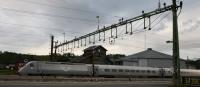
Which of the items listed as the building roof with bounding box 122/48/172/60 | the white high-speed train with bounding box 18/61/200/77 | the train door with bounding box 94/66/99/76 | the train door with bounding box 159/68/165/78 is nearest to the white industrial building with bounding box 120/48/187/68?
the building roof with bounding box 122/48/172/60

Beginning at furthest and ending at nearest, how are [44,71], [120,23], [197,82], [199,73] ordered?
[199,73] < [44,71] < [120,23] < [197,82]

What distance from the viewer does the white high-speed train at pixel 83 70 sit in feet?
161

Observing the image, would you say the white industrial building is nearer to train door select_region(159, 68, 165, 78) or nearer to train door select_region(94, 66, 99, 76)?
train door select_region(159, 68, 165, 78)

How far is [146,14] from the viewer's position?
3450cm

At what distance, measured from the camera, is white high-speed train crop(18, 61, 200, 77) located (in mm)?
49156

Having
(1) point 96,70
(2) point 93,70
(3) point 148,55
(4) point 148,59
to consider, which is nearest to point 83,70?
(2) point 93,70

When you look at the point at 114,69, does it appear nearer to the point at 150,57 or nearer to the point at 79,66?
the point at 79,66

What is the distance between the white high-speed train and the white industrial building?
73.1 feet

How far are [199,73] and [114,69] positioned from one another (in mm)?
29964

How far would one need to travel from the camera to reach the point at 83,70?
183 ft

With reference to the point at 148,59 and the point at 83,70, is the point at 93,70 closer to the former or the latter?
the point at 83,70

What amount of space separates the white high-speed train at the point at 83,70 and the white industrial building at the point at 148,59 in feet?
73.1

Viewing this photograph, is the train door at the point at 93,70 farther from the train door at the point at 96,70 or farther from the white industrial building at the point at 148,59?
the white industrial building at the point at 148,59

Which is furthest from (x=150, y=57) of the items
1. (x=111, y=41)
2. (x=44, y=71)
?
(x=111, y=41)
